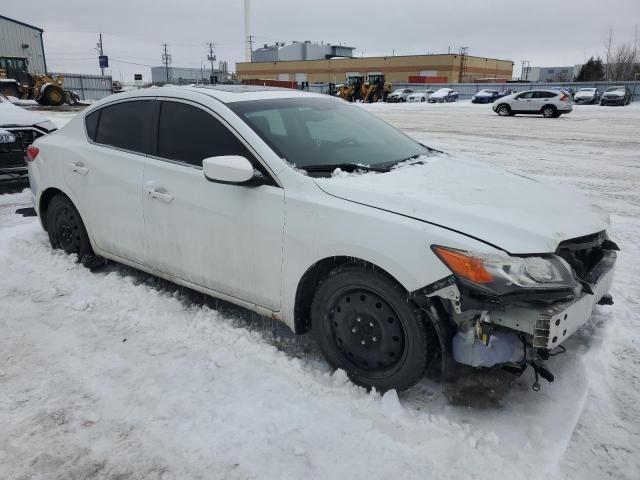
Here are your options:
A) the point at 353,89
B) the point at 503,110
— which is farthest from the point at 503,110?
the point at 353,89

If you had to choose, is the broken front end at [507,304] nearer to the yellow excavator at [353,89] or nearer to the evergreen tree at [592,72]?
the yellow excavator at [353,89]

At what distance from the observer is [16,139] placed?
7730 millimetres

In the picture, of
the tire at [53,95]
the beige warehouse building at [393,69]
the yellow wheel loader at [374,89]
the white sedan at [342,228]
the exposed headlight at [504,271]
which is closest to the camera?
the exposed headlight at [504,271]

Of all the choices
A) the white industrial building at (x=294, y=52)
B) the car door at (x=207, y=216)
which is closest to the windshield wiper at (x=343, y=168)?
the car door at (x=207, y=216)

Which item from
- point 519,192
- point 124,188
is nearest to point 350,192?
point 519,192

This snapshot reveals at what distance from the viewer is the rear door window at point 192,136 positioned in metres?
3.42

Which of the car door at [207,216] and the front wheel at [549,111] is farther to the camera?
the front wheel at [549,111]

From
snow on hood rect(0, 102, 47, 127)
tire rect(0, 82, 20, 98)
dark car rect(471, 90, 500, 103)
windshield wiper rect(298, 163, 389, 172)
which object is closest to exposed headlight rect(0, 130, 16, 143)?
snow on hood rect(0, 102, 47, 127)

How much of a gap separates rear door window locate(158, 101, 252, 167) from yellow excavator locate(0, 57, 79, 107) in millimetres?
29092

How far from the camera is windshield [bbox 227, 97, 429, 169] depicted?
3.35 metres

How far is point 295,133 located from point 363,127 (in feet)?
2.48

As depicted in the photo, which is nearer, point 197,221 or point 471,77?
point 197,221

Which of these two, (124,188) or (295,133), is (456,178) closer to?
(295,133)

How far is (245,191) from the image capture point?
10.6 ft
